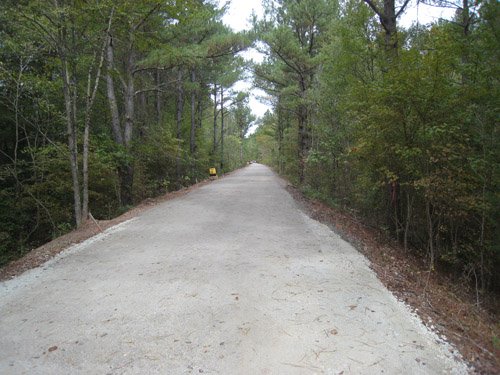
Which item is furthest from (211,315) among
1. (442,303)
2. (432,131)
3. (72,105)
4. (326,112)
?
(326,112)

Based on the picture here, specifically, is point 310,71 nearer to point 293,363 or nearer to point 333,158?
point 333,158

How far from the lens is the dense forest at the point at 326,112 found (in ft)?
20.0

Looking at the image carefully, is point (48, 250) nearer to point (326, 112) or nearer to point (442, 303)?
point (442, 303)

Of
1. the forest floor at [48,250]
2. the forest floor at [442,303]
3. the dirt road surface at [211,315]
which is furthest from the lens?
the forest floor at [48,250]

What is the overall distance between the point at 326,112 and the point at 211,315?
387 inches

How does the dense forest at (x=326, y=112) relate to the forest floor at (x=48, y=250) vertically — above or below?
above

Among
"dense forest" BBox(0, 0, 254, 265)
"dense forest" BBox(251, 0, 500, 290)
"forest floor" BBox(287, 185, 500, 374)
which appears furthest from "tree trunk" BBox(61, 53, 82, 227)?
"dense forest" BBox(251, 0, 500, 290)

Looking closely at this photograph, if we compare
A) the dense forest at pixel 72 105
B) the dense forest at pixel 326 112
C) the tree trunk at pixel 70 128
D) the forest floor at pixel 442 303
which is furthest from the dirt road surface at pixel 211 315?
the dense forest at pixel 72 105

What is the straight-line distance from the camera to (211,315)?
133 inches

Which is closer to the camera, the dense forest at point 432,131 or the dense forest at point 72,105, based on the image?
the dense forest at point 432,131

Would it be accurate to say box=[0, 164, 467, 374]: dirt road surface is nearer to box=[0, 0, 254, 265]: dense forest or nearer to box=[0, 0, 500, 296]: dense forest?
box=[0, 0, 500, 296]: dense forest

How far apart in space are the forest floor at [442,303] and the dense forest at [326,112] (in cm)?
60

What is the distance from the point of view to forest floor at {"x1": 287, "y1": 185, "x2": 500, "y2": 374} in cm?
286

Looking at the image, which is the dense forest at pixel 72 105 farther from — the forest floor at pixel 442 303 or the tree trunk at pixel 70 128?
the forest floor at pixel 442 303
